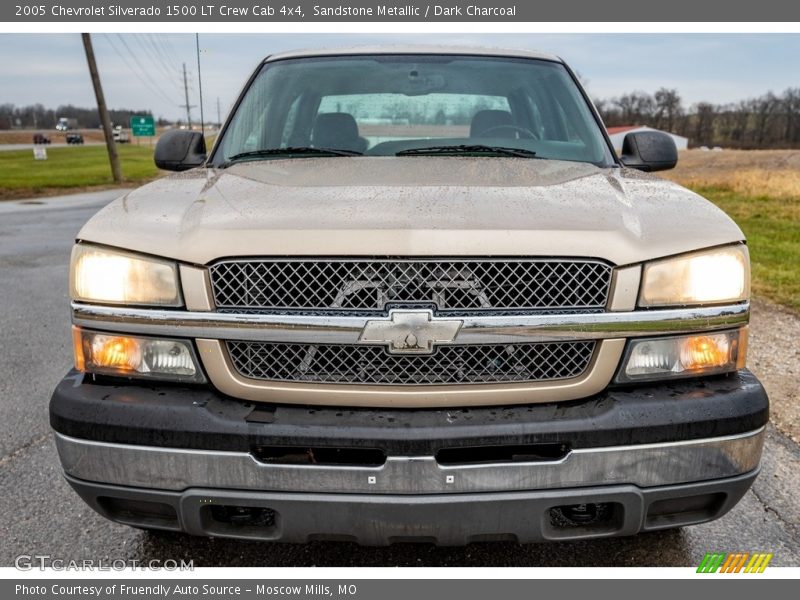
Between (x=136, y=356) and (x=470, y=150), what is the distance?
1.70m

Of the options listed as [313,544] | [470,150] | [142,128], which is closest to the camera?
[313,544]

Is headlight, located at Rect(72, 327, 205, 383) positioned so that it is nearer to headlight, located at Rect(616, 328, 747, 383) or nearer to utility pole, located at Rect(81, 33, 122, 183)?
headlight, located at Rect(616, 328, 747, 383)

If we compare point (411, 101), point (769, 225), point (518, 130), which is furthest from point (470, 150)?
point (769, 225)

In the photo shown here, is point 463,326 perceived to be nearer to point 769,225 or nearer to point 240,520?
point 240,520

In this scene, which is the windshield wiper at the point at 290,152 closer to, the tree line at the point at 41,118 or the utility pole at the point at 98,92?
the utility pole at the point at 98,92

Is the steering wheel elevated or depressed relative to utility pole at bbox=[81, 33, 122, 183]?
depressed

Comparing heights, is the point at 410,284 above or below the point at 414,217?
below

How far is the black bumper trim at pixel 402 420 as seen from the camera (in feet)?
6.56

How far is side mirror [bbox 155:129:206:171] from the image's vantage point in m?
3.54

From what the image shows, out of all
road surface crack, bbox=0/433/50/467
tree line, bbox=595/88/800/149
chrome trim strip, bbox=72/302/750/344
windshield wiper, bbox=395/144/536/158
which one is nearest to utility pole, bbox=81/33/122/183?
road surface crack, bbox=0/433/50/467

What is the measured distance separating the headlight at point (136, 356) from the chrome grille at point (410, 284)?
218 mm

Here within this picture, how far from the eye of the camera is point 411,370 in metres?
2.11
